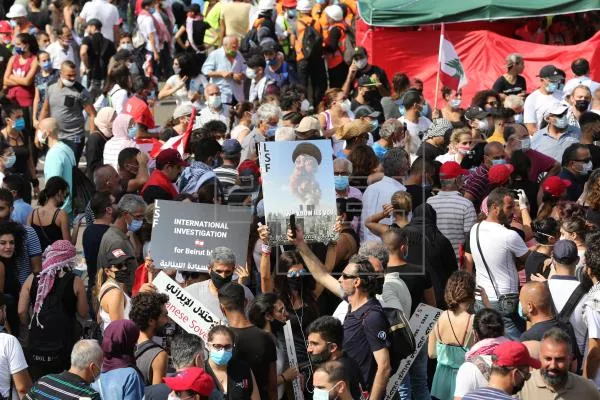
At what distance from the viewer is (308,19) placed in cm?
1941

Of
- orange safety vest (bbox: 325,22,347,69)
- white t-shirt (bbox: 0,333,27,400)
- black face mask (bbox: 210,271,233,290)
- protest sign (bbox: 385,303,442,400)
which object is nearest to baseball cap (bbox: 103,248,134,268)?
black face mask (bbox: 210,271,233,290)

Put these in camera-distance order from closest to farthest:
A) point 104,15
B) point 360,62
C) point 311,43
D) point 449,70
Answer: point 449,70 → point 360,62 → point 311,43 → point 104,15

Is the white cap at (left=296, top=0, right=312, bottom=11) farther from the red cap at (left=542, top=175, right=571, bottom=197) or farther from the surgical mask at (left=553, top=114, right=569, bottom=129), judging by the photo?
the red cap at (left=542, top=175, right=571, bottom=197)

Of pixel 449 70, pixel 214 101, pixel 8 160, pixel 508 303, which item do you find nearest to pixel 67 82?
pixel 214 101

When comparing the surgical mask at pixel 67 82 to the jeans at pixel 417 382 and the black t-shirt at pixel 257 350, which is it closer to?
the jeans at pixel 417 382

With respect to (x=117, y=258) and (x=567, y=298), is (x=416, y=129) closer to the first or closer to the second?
(x=117, y=258)

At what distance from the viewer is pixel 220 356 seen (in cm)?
775

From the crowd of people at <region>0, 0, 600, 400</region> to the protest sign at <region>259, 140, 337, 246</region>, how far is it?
0.30 feet

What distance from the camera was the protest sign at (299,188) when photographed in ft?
31.3

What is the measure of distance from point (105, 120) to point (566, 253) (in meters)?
6.38

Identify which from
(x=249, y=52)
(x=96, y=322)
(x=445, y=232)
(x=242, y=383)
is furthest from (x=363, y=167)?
(x=249, y=52)

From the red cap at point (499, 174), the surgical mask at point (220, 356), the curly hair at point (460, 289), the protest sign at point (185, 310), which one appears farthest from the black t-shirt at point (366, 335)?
the red cap at point (499, 174)

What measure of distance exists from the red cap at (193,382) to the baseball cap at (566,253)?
284cm

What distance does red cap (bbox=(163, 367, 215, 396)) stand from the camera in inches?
276
